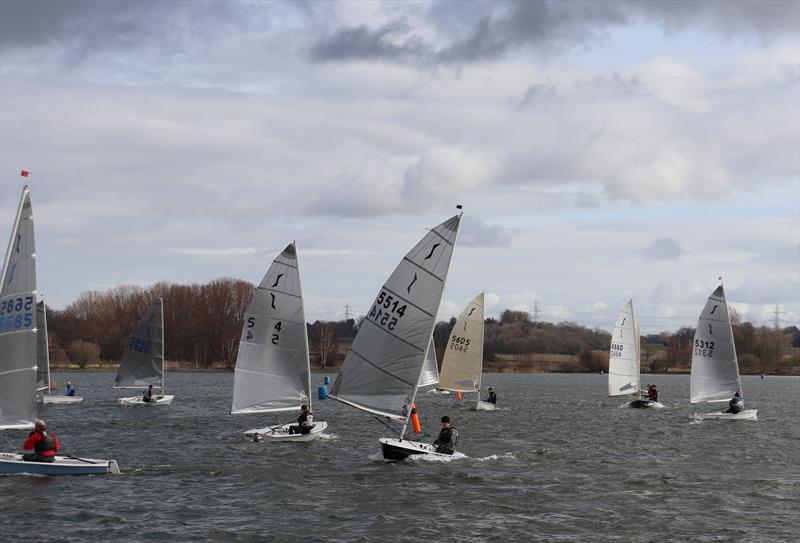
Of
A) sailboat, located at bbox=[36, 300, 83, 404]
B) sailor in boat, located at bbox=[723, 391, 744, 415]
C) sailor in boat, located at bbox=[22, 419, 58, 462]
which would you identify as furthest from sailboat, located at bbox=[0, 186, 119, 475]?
sailor in boat, located at bbox=[723, 391, 744, 415]

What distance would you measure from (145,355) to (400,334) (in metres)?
35.5

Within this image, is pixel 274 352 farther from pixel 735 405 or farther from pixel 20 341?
pixel 735 405

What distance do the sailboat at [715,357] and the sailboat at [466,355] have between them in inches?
524

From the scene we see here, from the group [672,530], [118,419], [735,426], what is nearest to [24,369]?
[672,530]

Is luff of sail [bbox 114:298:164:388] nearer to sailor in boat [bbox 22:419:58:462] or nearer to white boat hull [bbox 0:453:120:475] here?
white boat hull [bbox 0:453:120:475]

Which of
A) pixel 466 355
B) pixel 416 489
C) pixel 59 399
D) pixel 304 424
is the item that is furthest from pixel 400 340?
pixel 59 399

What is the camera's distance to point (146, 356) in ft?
208

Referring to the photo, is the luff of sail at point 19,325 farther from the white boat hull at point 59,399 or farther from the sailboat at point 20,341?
→ the white boat hull at point 59,399

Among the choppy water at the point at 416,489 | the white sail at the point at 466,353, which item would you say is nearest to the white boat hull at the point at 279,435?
the choppy water at the point at 416,489

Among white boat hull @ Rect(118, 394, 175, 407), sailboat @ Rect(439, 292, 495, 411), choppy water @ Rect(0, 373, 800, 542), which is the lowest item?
choppy water @ Rect(0, 373, 800, 542)

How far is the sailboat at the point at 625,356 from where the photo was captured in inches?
2633

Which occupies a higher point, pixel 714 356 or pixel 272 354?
pixel 272 354

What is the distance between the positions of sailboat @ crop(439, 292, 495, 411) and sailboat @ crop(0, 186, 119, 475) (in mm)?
36462

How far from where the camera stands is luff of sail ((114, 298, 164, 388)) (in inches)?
2485
